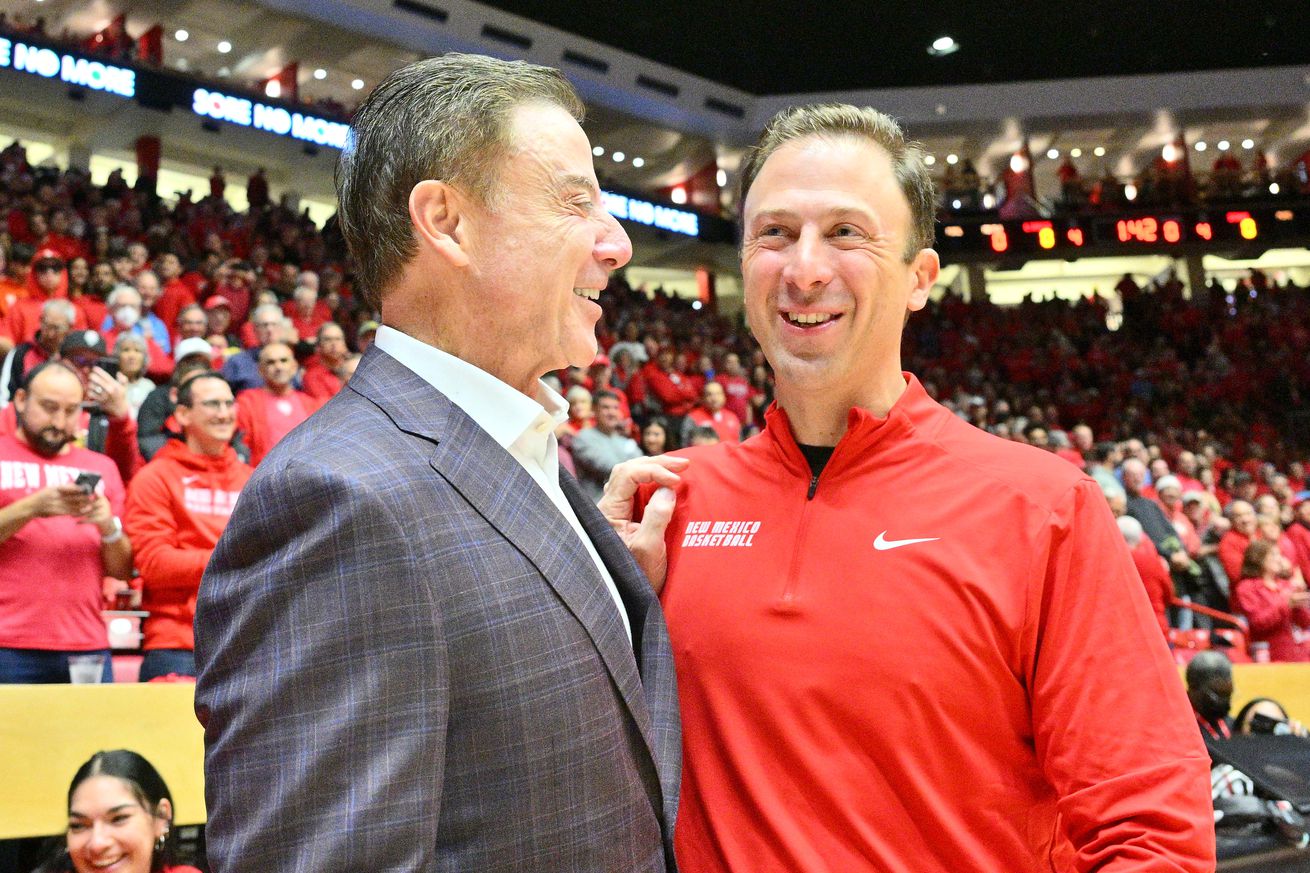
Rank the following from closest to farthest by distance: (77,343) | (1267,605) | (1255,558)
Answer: (77,343)
(1267,605)
(1255,558)

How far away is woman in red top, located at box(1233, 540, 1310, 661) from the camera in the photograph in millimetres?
7484

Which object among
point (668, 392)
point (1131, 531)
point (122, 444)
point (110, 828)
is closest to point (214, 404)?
point (122, 444)

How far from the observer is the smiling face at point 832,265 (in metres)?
1.53

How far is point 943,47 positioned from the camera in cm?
1647

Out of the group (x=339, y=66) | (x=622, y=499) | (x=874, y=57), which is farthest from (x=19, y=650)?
(x=874, y=57)

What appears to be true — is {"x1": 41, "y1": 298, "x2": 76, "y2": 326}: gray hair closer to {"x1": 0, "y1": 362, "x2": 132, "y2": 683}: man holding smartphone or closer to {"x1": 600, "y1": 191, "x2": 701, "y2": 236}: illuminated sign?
{"x1": 0, "y1": 362, "x2": 132, "y2": 683}: man holding smartphone

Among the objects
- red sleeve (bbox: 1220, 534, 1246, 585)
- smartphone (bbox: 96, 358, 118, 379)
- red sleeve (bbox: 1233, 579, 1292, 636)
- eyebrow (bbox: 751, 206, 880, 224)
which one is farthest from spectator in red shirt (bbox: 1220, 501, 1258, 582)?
eyebrow (bbox: 751, 206, 880, 224)

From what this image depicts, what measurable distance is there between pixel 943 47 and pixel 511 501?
54.3ft

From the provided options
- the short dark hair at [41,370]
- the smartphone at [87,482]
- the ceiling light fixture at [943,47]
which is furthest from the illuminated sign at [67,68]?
the ceiling light fixture at [943,47]

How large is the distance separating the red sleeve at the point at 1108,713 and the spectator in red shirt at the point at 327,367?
5.63 meters

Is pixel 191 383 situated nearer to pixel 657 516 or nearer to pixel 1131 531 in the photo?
pixel 657 516

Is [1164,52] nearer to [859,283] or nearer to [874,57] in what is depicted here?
[874,57]

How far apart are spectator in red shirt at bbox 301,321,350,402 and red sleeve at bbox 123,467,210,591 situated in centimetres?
245

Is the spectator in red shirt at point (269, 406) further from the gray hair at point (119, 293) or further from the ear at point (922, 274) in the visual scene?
the ear at point (922, 274)
